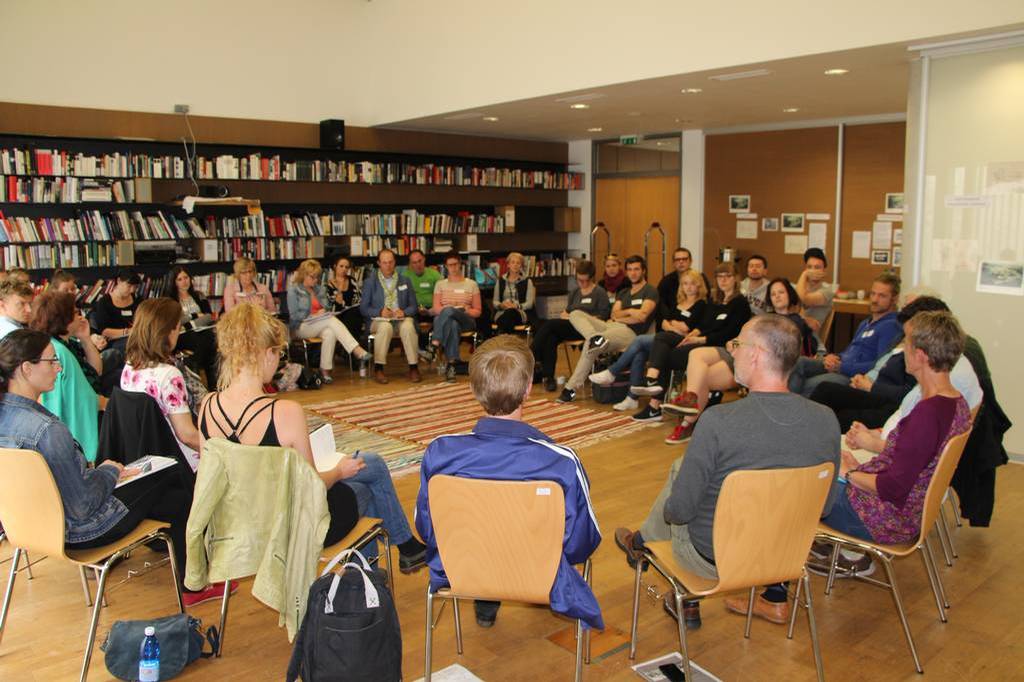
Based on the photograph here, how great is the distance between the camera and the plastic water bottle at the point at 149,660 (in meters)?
3.02

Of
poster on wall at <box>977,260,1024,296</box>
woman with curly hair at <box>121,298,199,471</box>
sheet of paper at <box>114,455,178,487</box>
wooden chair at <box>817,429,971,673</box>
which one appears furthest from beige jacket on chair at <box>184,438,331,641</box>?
poster on wall at <box>977,260,1024,296</box>

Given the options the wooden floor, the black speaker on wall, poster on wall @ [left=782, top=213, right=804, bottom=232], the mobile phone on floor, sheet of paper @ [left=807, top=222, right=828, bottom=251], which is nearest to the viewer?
the mobile phone on floor

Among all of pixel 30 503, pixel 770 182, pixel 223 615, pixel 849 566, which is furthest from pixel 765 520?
pixel 770 182

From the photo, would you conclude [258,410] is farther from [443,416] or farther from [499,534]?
[443,416]

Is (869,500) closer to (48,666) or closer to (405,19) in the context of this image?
(48,666)

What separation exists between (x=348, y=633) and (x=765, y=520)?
1.36 metres

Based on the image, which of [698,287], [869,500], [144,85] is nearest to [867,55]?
[698,287]

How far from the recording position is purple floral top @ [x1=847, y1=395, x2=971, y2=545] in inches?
124

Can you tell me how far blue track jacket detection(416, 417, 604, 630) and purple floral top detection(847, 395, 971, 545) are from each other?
3.92 ft

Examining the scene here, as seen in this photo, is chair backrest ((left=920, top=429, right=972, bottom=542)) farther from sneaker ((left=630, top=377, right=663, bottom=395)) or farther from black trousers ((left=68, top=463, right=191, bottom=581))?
sneaker ((left=630, top=377, right=663, bottom=395))

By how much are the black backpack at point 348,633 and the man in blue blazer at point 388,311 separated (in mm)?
6039

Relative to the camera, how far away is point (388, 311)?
8938mm

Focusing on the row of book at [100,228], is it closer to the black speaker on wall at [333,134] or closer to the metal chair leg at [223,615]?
the black speaker on wall at [333,134]

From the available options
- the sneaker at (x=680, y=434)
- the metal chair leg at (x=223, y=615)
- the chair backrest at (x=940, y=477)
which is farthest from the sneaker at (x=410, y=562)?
the sneaker at (x=680, y=434)
